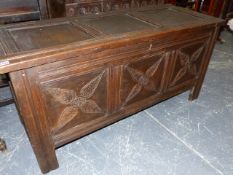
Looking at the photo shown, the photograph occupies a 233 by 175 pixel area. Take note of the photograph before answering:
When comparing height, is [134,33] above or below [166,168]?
above

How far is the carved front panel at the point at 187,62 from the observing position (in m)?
1.77

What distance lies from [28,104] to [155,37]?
2.87 feet

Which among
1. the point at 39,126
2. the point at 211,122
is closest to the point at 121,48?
the point at 39,126

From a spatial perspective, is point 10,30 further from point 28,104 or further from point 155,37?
point 155,37

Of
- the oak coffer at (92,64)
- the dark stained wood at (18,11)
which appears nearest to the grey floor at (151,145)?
the oak coffer at (92,64)

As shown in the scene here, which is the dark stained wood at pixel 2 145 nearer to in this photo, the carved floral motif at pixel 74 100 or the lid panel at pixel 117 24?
the carved floral motif at pixel 74 100

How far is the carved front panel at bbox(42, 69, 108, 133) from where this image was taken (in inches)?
49.0

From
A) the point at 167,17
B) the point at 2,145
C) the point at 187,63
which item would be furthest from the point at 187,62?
the point at 2,145

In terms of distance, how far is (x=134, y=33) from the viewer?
1.38 m

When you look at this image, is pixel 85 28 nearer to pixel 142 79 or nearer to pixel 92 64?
pixel 92 64

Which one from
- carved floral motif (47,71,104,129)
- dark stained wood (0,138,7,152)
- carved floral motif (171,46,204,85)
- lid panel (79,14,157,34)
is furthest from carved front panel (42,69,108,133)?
carved floral motif (171,46,204,85)

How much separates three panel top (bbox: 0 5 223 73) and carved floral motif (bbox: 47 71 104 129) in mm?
267

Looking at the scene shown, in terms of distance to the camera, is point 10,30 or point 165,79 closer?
point 10,30

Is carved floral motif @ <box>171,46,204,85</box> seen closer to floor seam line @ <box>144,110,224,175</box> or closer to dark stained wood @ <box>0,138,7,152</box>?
floor seam line @ <box>144,110,224,175</box>
